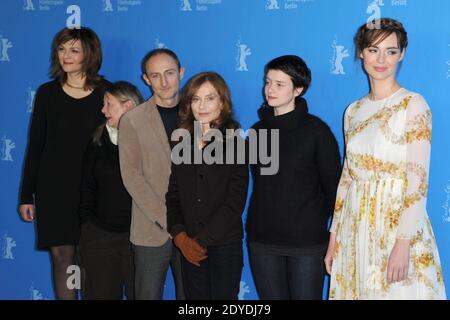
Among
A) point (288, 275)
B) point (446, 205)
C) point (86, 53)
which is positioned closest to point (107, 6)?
point (86, 53)

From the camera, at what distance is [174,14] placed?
9.98 feet

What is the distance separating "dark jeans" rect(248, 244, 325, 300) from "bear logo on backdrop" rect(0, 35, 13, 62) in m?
1.79

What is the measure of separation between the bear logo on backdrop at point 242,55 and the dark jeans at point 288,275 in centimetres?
91

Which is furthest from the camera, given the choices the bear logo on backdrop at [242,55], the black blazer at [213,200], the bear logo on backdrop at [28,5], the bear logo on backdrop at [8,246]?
the bear logo on backdrop at [8,246]

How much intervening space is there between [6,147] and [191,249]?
1.51 m

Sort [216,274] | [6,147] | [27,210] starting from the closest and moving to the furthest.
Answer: [216,274] → [27,210] → [6,147]

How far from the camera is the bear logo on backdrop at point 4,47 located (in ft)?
11.0

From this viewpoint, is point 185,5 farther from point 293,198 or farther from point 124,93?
point 293,198

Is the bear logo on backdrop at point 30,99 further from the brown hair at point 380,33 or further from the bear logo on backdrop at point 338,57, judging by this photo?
the brown hair at point 380,33

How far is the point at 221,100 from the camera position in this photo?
98.3 inches

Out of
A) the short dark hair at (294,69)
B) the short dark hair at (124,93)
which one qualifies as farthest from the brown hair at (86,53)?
the short dark hair at (294,69)

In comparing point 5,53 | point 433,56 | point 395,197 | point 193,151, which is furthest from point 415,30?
point 5,53

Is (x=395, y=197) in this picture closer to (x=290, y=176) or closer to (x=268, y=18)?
(x=290, y=176)

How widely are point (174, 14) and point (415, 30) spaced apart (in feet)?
3.74
